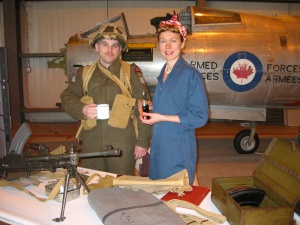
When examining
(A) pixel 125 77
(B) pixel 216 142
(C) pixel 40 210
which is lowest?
(B) pixel 216 142

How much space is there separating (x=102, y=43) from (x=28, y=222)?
153 cm

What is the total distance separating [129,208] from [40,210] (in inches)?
21.6

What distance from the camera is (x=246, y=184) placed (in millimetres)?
1845

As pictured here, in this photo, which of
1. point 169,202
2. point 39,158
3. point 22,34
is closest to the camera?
point 169,202

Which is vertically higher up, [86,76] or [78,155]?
[86,76]

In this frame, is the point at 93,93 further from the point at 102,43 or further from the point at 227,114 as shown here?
the point at 227,114

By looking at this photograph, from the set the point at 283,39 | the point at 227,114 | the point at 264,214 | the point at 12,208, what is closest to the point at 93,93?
the point at 12,208

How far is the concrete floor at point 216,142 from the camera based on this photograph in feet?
16.3

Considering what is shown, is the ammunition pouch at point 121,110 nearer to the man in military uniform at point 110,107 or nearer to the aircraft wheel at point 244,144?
the man in military uniform at point 110,107

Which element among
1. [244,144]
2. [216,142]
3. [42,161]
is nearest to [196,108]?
[42,161]

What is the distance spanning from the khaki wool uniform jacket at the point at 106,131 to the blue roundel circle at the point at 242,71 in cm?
303

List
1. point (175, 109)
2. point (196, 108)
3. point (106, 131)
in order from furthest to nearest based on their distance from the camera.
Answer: point (106, 131) < point (175, 109) < point (196, 108)

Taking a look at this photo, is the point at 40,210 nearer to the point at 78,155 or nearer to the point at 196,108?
the point at 78,155

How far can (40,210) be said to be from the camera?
159 centimetres
